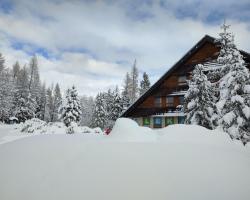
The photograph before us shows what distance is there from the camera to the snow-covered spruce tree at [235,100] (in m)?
15.1

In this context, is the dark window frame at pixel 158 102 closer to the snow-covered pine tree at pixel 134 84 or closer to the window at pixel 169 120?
the window at pixel 169 120

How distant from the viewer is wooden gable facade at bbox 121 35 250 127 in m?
26.7

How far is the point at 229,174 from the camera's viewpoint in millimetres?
4723

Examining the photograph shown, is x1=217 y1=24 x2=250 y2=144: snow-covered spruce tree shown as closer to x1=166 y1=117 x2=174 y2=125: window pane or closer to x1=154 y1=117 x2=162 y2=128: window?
x1=166 y1=117 x2=174 y2=125: window pane

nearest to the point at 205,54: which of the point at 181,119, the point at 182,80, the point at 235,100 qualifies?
the point at 182,80

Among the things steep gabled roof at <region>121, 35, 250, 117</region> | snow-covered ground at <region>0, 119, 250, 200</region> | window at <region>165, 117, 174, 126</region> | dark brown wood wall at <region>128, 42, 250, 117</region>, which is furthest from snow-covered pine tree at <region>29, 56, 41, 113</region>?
snow-covered ground at <region>0, 119, 250, 200</region>

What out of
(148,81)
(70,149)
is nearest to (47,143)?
(70,149)

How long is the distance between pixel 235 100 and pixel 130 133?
1098 centimetres

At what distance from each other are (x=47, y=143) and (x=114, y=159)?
124 inches

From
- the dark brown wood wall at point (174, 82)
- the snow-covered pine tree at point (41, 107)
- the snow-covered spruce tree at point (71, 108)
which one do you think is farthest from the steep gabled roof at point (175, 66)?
the snow-covered pine tree at point (41, 107)

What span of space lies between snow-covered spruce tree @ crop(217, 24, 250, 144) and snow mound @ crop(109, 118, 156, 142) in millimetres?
10065

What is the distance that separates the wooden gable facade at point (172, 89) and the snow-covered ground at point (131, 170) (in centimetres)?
2089

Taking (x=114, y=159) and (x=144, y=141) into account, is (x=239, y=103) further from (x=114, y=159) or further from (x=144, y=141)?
(x=114, y=159)

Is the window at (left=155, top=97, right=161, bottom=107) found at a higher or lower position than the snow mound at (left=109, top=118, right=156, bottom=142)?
higher
